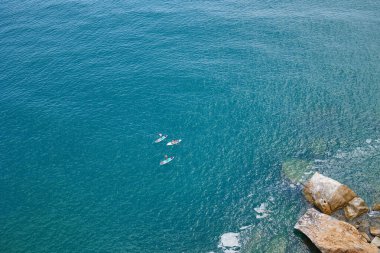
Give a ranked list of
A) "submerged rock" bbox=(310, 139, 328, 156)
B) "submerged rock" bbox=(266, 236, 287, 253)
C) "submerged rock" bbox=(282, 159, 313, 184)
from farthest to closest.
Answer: "submerged rock" bbox=(310, 139, 328, 156) → "submerged rock" bbox=(282, 159, 313, 184) → "submerged rock" bbox=(266, 236, 287, 253)

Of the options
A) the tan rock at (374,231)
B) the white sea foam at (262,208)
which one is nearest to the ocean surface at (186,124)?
the white sea foam at (262,208)

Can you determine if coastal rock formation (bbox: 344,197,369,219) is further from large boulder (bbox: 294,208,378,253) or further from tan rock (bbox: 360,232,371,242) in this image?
large boulder (bbox: 294,208,378,253)

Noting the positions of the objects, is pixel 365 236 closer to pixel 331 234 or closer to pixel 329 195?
pixel 331 234

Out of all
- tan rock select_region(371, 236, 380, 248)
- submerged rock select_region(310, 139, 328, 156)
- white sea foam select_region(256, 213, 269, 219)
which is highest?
submerged rock select_region(310, 139, 328, 156)

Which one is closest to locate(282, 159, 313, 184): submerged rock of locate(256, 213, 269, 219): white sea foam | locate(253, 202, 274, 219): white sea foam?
locate(253, 202, 274, 219): white sea foam

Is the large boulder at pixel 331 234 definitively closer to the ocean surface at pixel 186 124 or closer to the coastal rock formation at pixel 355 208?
the ocean surface at pixel 186 124

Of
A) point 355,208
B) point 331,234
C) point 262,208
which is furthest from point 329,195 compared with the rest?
point 262,208
